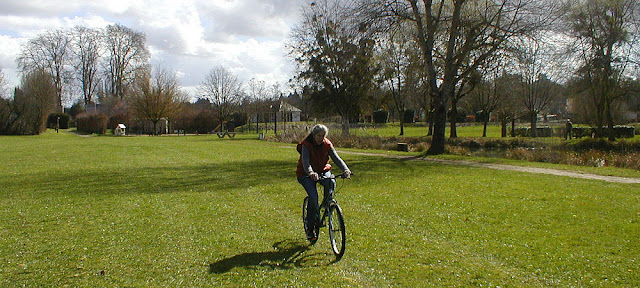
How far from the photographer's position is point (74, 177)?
45.9 ft

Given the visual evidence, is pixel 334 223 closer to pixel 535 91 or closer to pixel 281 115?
pixel 535 91

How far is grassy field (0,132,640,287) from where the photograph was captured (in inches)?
206

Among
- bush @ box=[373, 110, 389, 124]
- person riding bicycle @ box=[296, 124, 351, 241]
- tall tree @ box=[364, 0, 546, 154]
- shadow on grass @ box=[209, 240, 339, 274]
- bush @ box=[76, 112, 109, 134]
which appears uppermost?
tall tree @ box=[364, 0, 546, 154]

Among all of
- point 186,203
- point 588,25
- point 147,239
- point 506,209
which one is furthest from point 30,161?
point 588,25

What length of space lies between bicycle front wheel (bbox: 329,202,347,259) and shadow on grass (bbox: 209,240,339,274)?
136mm

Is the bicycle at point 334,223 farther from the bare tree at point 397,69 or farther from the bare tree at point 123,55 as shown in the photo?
the bare tree at point 123,55

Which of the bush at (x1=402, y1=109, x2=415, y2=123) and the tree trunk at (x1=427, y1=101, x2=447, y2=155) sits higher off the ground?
the bush at (x1=402, y1=109, x2=415, y2=123)

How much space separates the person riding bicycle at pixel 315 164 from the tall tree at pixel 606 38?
85.9 feet

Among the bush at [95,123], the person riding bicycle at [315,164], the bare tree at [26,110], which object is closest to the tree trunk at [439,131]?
the person riding bicycle at [315,164]

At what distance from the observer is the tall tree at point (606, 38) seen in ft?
90.7

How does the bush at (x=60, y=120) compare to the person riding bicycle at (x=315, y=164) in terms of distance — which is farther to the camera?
the bush at (x=60, y=120)

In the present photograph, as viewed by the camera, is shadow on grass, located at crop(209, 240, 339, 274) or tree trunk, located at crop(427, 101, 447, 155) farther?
tree trunk, located at crop(427, 101, 447, 155)

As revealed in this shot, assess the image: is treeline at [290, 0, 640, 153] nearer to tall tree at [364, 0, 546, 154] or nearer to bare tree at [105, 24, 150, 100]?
tall tree at [364, 0, 546, 154]

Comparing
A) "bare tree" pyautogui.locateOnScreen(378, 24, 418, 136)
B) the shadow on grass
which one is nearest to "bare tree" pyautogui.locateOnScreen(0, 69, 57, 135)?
"bare tree" pyautogui.locateOnScreen(378, 24, 418, 136)
